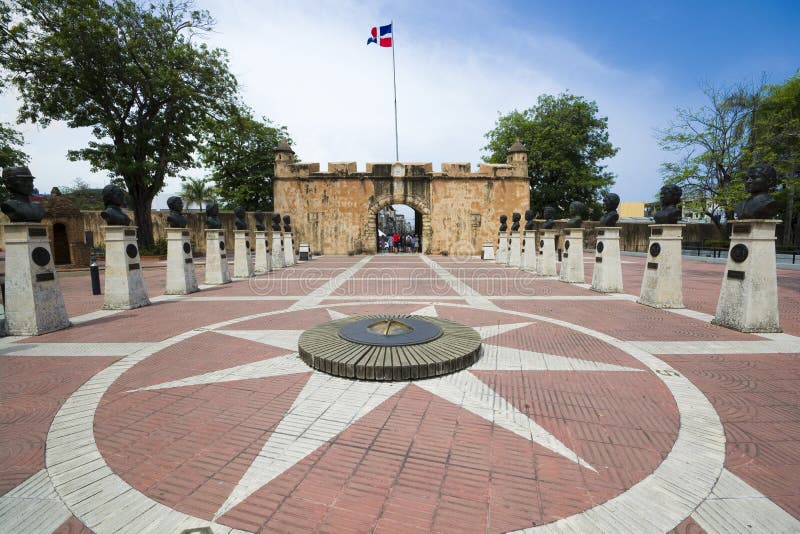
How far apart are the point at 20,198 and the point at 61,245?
14.4m

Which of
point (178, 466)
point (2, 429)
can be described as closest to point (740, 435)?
point (178, 466)

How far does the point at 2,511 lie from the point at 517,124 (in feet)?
125

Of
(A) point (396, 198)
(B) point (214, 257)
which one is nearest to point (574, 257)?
(B) point (214, 257)

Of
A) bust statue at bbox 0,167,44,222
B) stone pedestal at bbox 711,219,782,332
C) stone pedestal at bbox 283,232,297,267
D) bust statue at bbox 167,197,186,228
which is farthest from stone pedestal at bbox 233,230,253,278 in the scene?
stone pedestal at bbox 711,219,782,332

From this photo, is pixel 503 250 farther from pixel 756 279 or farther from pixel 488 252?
pixel 756 279

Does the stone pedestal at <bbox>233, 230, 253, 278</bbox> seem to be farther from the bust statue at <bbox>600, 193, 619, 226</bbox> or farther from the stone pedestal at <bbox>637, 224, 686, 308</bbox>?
the stone pedestal at <bbox>637, 224, 686, 308</bbox>

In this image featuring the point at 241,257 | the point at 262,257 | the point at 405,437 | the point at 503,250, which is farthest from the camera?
the point at 503,250

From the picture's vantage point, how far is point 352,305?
8.46 m

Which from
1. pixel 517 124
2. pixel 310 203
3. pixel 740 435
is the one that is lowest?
pixel 740 435

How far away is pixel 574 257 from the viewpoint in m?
11.9

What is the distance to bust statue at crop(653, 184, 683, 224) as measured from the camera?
790 cm

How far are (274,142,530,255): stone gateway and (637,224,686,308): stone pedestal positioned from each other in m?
18.0

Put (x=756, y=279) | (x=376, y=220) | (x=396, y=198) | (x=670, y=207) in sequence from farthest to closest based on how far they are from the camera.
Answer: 1. (x=376, y=220)
2. (x=396, y=198)
3. (x=670, y=207)
4. (x=756, y=279)

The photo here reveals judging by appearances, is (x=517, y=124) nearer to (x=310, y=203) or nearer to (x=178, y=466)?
(x=310, y=203)
